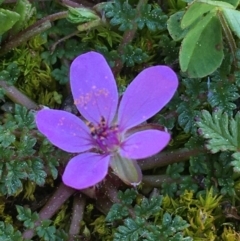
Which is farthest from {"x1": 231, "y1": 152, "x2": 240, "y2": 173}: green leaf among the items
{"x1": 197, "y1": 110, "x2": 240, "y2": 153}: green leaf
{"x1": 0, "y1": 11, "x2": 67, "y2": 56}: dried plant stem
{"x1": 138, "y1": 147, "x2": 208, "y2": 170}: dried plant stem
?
{"x1": 0, "y1": 11, "x2": 67, "y2": 56}: dried plant stem

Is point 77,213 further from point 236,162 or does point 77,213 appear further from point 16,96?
point 236,162

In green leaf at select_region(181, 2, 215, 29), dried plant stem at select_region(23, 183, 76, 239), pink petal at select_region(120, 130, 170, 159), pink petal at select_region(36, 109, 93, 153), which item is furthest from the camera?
dried plant stem at select_region(23, 183, 76, 239)

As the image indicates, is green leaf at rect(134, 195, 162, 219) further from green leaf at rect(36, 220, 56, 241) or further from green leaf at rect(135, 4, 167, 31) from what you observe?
green leaf at rect(135, 4, 167, 31)

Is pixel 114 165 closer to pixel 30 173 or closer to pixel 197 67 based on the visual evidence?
pixel 30 173

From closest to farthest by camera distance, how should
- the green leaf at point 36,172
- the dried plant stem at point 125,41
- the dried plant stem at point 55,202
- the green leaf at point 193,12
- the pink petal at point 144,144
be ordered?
the pink petal at point 144,144, the green leaf at point 193,12, the green leaf at point 36,172, the dried plant stem at point 55,202, the dried plant stem at point 125,41

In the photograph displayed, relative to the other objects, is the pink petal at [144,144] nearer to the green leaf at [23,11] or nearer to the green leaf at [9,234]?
the green leaf at [9,234]

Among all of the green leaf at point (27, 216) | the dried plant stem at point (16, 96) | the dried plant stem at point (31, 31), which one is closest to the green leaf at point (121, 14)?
the dried plant stem at point (31, 31)

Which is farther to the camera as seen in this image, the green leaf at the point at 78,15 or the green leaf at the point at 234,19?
the green leaf at the point at 78,15
